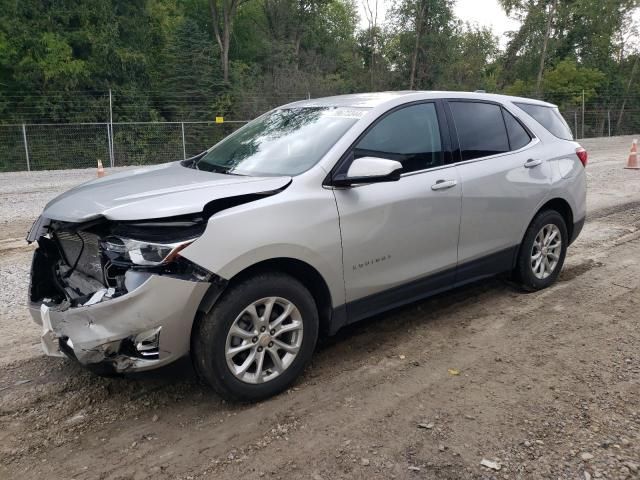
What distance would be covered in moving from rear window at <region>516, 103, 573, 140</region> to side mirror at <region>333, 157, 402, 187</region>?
2.32 meters

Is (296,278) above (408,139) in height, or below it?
below

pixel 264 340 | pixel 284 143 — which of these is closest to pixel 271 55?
pixel 284 143

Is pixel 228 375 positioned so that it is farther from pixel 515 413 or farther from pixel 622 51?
pixel 622 51

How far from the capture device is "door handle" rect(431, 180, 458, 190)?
13.5ft

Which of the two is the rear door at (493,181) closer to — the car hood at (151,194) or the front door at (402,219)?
the front door at (402,219)

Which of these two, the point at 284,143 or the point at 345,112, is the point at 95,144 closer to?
the point at 284,143

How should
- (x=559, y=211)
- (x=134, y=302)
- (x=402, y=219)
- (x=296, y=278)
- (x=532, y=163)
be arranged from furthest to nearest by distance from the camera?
1. (x=559, y=211)
2. (x=532, y=163)
3. (x=402, y=219)
4. (x=296, y=278)
5. (x=134, y=302)

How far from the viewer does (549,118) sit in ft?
17.8

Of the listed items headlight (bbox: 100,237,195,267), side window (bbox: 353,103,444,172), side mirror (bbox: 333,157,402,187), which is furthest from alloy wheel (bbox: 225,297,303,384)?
side window (bbox: 353,103,444,172)

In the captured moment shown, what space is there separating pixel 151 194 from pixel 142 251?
1.46ft

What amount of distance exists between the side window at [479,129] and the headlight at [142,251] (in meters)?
2.53

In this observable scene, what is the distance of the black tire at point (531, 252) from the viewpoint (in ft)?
16.4

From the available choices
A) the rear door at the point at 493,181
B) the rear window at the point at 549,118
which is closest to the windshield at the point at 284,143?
the rear door at the point at 493,181

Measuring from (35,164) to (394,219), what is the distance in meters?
20.4
